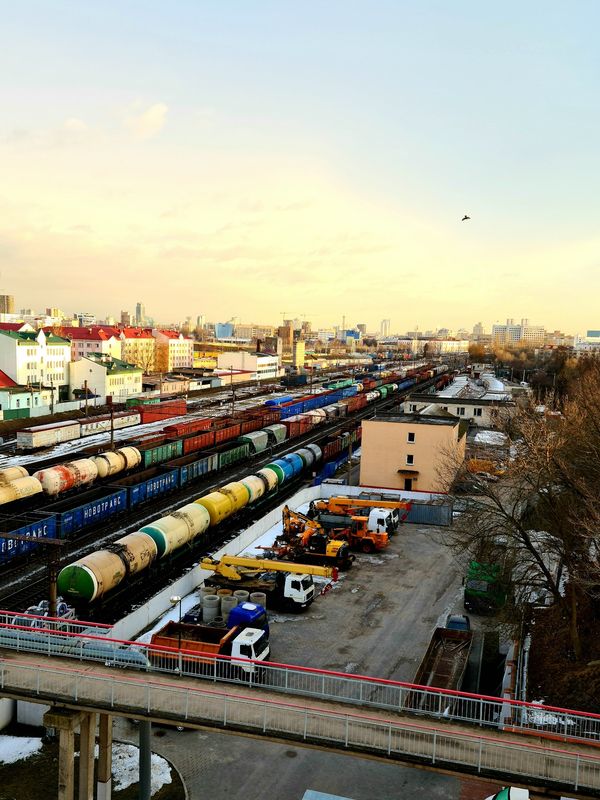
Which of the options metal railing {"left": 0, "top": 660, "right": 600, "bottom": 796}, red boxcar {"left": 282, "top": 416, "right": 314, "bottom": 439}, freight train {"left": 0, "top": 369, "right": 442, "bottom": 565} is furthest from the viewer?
red boxcar {"left": 282, "top": 416, "right": 314, "bottom": 439}

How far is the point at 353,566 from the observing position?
30344mm

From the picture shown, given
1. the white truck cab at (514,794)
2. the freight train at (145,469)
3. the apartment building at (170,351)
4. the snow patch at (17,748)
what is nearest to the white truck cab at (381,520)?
the freight train at (145,469)

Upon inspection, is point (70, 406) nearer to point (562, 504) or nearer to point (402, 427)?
point (402, 427)

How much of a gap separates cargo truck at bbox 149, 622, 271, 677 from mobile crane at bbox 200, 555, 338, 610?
385cm

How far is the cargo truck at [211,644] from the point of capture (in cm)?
1736

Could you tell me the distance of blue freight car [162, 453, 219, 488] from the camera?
43944 mm

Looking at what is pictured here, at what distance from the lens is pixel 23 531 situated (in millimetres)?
29156

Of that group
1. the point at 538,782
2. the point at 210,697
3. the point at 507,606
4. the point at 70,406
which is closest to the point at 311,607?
the point at 507,606

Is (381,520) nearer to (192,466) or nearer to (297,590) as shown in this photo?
(297,590)

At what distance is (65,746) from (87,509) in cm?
2180

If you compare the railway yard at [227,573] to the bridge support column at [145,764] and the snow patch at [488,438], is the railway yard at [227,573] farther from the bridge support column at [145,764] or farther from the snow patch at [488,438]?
the snow patch at [488,438]

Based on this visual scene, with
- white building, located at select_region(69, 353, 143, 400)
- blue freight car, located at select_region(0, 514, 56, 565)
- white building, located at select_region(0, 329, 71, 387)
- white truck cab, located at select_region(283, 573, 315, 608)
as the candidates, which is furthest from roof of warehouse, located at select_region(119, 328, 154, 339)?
white truck cab, located at select_region(283, 573, 315, 608)

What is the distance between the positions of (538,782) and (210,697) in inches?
263

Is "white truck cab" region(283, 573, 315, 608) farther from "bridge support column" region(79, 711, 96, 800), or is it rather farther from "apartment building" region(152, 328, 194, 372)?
"apartment building" region(152, 328, 194, 372)
